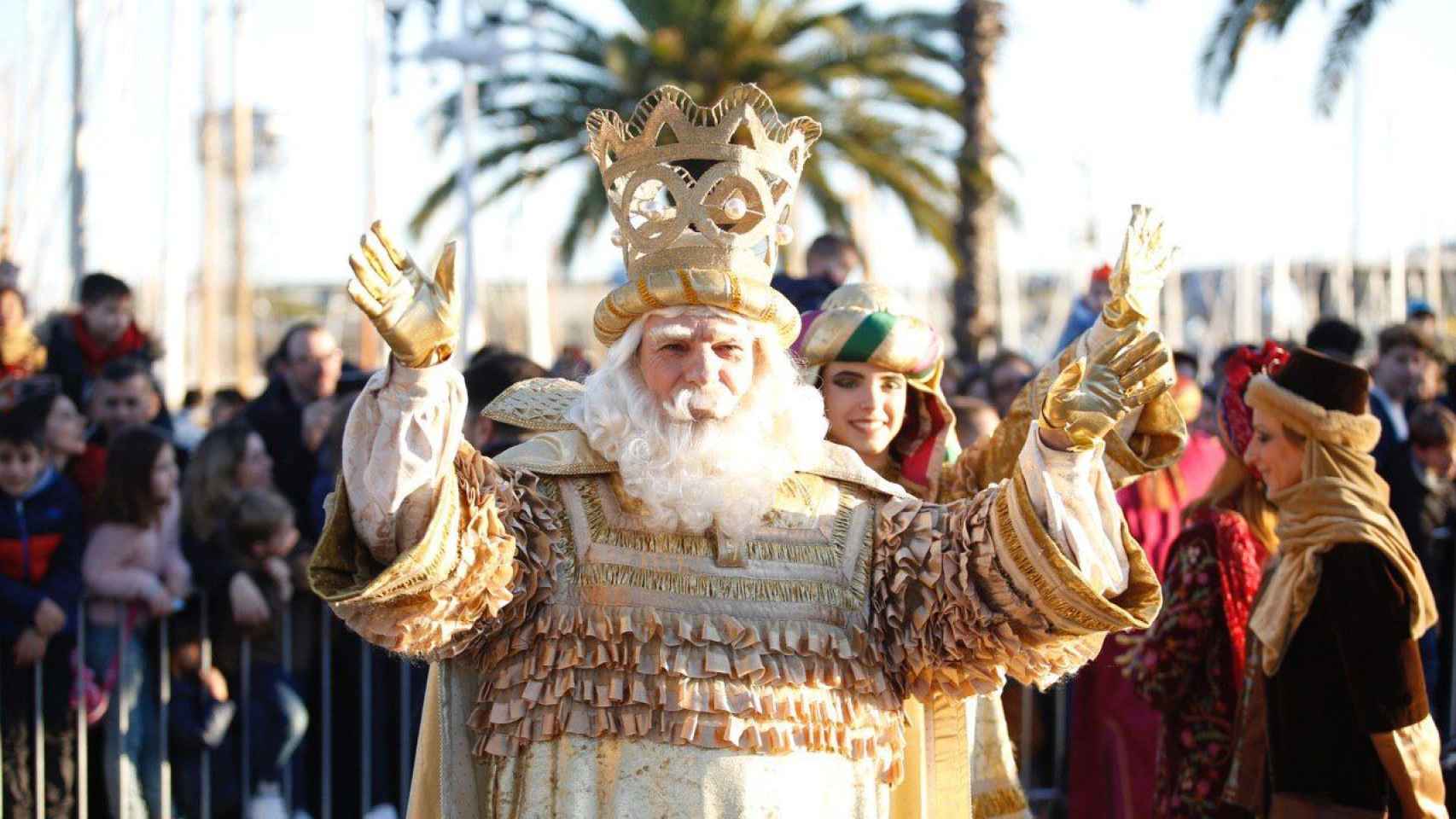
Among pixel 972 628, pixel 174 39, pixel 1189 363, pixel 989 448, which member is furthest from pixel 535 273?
pixel 972 628

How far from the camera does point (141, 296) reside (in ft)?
87.2

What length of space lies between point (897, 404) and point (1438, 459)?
3.78 metres

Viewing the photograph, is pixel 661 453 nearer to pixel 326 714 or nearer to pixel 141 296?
pixel 326 714

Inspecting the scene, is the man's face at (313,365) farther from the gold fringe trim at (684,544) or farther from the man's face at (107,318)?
the gold fringe trim at (684,544)

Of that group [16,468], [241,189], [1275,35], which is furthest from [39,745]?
[241,189]

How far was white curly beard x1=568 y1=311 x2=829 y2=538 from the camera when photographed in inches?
161

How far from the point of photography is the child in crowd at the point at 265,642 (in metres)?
6.79

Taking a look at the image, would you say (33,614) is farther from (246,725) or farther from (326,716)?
(326,716)

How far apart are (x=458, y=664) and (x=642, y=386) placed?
767mm

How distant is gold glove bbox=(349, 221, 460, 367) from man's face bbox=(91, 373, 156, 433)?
176 inches

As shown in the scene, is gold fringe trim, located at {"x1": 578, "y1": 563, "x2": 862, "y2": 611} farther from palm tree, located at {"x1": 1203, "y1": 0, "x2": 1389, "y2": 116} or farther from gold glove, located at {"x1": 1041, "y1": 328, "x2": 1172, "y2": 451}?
palm tree, located at {"x1": 1203, "y1": 0, "x2": 1389, "y2": 116}

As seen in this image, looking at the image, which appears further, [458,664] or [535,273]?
[535,273]

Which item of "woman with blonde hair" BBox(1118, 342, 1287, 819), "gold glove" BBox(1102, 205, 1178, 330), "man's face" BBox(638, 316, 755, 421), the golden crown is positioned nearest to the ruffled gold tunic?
"man's face" BBox(638, 316, 755, 421)

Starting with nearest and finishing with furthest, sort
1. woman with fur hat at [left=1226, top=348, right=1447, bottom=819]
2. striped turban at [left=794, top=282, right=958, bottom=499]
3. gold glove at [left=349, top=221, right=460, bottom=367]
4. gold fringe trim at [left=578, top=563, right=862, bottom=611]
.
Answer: gold glove at [left=349, top=221, right=460, bottom=367]
gold fringe trim at [left=578, top=563, right=862, bottom=611]
woman with fur hat at [left=1226, top=348, right=1447, bottom=819]
striped turban at [left=794, top=282, right=958, bottom=499]
